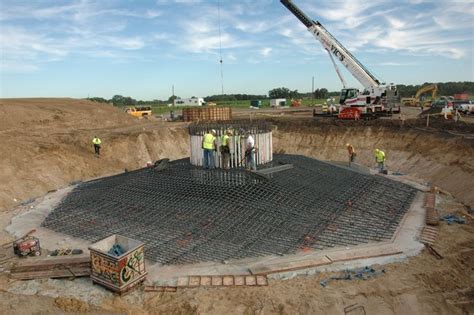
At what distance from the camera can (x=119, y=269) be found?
6.68 metres

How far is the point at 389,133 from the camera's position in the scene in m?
21.2

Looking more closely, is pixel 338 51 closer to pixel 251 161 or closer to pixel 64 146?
pixel 251 161

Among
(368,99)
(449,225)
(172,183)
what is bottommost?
(449,225)

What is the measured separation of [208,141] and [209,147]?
22 centimetres

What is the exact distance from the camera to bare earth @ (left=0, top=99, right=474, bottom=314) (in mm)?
6449

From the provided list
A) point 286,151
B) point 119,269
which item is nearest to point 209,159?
point 119,269

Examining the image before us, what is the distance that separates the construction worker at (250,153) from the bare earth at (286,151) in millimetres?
5271

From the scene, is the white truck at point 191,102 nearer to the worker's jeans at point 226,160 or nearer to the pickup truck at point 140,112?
the pickup truck at point 140,112

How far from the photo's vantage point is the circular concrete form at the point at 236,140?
1233 cm

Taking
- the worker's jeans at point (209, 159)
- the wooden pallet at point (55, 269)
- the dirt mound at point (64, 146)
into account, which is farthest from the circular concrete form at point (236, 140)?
the dirt mound at point (64, 146)

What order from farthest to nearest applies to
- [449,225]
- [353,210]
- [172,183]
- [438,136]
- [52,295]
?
[438,136] < [172,183] < [353,210] < [449,225] < [52,295]

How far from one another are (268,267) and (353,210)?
4412 millimetres

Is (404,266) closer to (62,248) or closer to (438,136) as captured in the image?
(62,248)

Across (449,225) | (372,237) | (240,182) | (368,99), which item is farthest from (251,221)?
(368,99)
